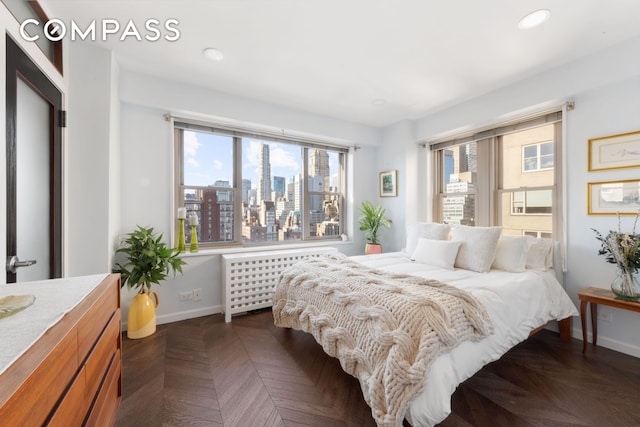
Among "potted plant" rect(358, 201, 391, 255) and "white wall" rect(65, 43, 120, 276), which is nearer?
"white wall" rect(65, 43, 120, 276)

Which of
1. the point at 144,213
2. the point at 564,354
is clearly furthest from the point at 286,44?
the point at 564,354

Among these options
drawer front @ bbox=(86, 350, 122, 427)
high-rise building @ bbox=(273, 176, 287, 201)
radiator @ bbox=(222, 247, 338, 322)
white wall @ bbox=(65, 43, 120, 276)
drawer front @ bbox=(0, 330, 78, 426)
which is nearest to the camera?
drawer front @ bbox=(0, 330, 78, 426)

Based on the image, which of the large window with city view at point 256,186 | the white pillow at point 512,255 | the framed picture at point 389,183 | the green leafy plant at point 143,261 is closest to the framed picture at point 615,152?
the white pillow at point 512,255

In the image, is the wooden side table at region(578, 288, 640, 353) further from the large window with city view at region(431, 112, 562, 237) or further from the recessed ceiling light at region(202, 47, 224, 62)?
the recessed ceiling light at region(202, 47, 224, 62)

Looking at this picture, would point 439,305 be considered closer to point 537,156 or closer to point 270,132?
point 537,156

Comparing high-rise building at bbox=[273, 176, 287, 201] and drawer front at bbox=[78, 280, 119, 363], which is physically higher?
high-rise building at bbox=[273, 176, 287, 201]

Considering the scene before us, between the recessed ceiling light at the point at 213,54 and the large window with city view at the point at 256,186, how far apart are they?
0.97 meters

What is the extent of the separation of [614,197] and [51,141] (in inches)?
177

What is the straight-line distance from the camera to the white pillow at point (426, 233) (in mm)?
3029

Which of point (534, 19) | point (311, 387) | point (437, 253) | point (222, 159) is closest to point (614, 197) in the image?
point (437, 253)

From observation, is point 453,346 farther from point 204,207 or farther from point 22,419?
point 204,207

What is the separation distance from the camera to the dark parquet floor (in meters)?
1.53

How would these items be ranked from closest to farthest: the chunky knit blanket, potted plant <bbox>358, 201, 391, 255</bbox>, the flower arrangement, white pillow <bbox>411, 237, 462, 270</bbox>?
the chunky knit blanket → the flower arrangement → white pillow <bbox>411, 237, 462, 270</bbox> → potted plant <bbox>358, 201, 391, 255</bbox>

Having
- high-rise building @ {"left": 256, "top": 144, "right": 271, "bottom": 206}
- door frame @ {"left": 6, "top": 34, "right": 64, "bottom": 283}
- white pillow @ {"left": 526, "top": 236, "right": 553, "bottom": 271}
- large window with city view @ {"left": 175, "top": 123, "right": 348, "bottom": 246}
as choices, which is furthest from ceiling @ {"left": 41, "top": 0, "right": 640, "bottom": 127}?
white pillow @ {"left": 526, "top": 236, "right": 553, "bottom": 271}
